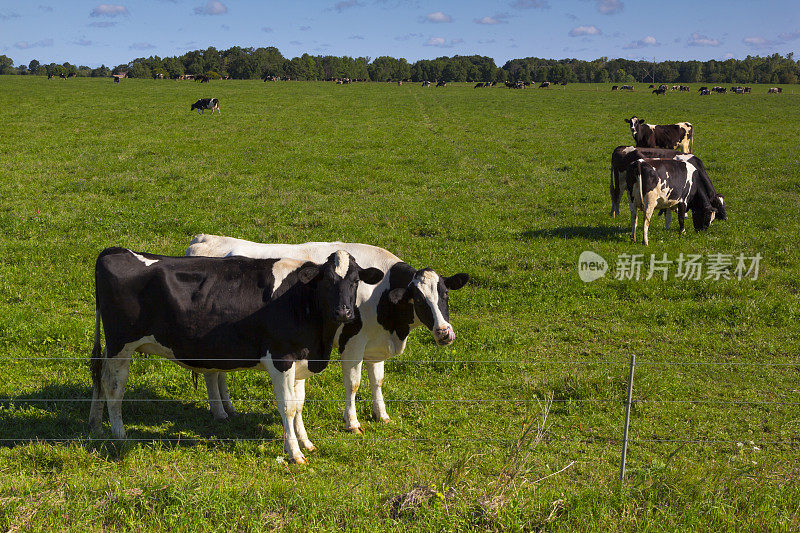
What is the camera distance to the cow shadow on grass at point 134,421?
7.38 m

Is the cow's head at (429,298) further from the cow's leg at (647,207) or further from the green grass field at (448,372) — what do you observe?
the cow's leg at (647,207)

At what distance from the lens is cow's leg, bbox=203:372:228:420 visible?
7980mm

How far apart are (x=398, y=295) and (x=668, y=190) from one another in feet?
39.0

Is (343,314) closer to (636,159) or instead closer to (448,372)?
(448,372)

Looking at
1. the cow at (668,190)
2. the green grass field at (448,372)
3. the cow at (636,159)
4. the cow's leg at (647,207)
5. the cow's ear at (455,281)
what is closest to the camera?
the green grass field at (448,372)

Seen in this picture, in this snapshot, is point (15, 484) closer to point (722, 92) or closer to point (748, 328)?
point (748, 328)

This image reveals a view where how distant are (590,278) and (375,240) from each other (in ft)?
17.8

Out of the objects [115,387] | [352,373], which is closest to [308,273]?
[352,373]

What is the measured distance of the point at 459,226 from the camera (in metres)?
17.6

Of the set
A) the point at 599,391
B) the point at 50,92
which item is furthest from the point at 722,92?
the point at 599,391

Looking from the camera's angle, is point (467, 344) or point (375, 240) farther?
point (375, 240)

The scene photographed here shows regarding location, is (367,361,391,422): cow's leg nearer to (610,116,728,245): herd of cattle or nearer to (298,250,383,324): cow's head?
(298,250,383,324): cow's head

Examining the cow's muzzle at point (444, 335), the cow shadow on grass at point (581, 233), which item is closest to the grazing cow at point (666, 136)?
the cow shadow on grass at point (581, 233)

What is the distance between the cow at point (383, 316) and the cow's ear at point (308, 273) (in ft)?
2.64
